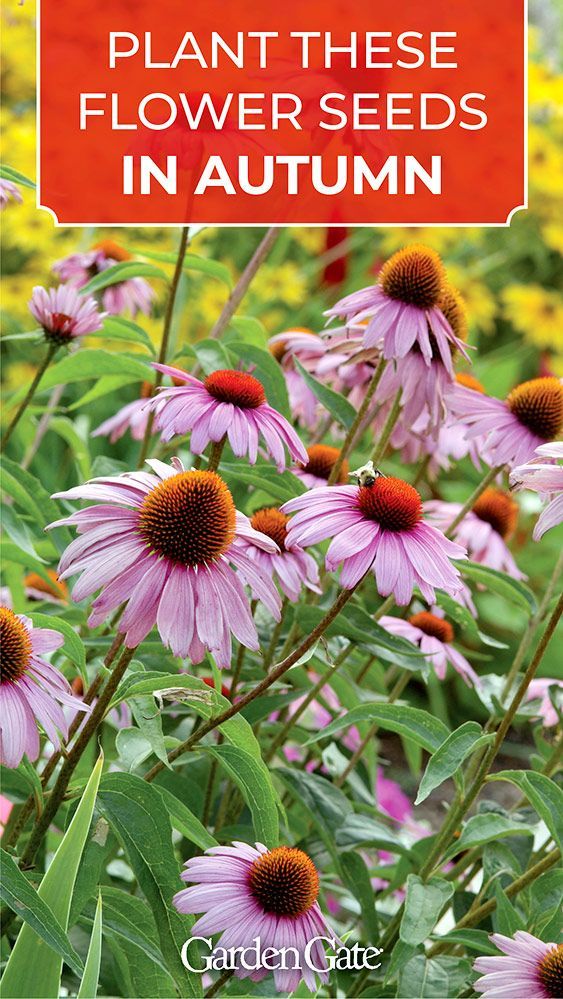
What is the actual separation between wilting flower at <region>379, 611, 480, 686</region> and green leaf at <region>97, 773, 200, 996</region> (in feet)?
1.17

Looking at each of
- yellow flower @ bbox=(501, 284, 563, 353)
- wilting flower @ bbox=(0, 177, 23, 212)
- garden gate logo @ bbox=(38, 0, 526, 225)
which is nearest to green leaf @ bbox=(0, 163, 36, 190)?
wilting flower @ bbox=(0, 177, 23, 212)

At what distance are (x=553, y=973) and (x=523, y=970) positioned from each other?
23mm

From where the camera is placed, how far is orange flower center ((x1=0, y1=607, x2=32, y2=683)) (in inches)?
25.9

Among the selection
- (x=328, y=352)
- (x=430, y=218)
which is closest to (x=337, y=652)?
(x=328, y=352)

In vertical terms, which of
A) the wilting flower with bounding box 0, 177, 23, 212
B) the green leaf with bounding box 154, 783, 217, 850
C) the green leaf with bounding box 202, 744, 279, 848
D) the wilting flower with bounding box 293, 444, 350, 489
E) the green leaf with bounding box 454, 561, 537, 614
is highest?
the wilting flower with bounding box 0, 177, 23, 212

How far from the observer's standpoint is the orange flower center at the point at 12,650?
2.16 feet

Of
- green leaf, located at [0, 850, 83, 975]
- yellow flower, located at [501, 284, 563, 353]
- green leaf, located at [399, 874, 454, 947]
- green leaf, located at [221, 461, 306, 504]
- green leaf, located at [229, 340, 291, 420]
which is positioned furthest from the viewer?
yellow flower, located at [501, 284, 563, 353]

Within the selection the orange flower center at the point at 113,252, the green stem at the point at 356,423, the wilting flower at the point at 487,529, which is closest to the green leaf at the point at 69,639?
the green stem at the point at 356,423

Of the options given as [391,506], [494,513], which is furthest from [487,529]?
[391,506]

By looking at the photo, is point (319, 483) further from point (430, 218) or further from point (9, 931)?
point (9, 931)

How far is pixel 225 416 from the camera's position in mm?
747

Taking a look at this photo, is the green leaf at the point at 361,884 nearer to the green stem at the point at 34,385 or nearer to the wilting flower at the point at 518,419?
the wilting flower at the point at 518,419

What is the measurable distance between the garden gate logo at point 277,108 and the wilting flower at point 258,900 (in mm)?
495

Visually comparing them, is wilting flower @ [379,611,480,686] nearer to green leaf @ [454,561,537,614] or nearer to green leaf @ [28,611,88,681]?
green leaf @ [454,561,537,614]
